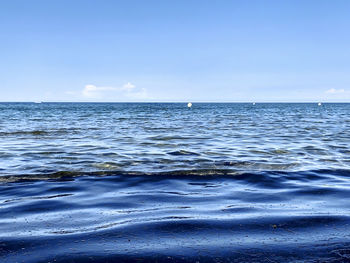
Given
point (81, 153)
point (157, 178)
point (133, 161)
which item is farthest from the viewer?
point (81, 153)

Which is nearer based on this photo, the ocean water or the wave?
the ocean water

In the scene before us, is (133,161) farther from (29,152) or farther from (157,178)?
(29,152)

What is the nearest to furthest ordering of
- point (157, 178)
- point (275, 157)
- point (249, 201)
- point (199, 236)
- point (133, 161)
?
point (199, 236), point (249, 201), point (157, 178), point (133, 161), point (275, 157)

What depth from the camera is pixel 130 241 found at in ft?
11.4

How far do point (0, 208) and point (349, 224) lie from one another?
432cm

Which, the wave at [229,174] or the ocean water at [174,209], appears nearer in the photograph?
the ocean water at [174,209]

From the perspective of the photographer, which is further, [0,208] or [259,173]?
[259,173]

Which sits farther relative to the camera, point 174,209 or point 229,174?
point 229,174

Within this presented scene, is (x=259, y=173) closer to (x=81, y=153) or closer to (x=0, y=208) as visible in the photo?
(x=0, y=208)

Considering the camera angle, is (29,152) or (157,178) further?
(29,152)

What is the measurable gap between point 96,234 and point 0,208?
185cm

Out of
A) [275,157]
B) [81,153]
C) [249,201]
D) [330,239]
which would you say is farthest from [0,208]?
[275,157]

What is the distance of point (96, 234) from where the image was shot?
12.0ft

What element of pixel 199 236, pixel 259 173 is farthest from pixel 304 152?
pixel 199 236
